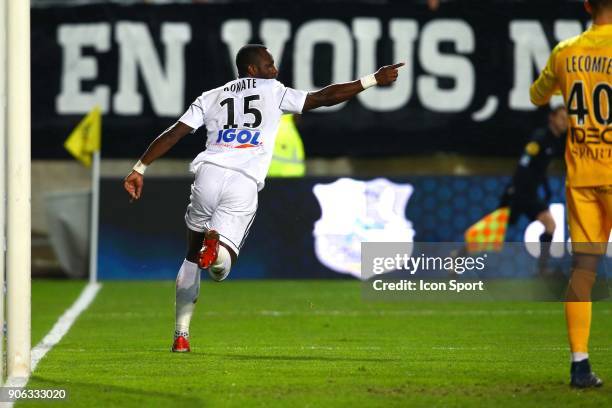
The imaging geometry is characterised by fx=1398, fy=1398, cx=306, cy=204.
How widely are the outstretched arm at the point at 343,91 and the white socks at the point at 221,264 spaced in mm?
1086

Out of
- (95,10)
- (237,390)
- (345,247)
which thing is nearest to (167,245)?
(345,247)

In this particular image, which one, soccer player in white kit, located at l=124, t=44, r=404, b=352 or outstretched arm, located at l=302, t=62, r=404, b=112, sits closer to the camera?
outstretched arm, located at l=302, t=62, r=404, b=112

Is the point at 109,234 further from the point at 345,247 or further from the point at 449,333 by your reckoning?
the point at 449,333

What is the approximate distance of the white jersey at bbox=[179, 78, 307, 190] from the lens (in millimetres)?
9172

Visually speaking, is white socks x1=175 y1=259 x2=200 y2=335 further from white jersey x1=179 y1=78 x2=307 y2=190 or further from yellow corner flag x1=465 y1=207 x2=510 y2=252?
yellow corner flag x1=465 y1=207 x2=510 y2=252

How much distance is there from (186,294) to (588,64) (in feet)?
10.8

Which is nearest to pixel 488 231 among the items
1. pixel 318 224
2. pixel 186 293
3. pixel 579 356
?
pixel 318 224

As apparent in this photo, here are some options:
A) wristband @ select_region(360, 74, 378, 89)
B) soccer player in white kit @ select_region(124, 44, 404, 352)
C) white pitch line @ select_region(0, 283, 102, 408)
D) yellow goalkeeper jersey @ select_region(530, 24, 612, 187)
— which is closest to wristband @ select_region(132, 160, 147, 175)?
soccer player in white kit @ select_region(124, 44, 404, 352)

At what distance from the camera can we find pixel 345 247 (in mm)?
16406

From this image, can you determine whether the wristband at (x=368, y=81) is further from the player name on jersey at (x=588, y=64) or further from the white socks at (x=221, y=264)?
the player name on jersey at (x=588, y=64)
